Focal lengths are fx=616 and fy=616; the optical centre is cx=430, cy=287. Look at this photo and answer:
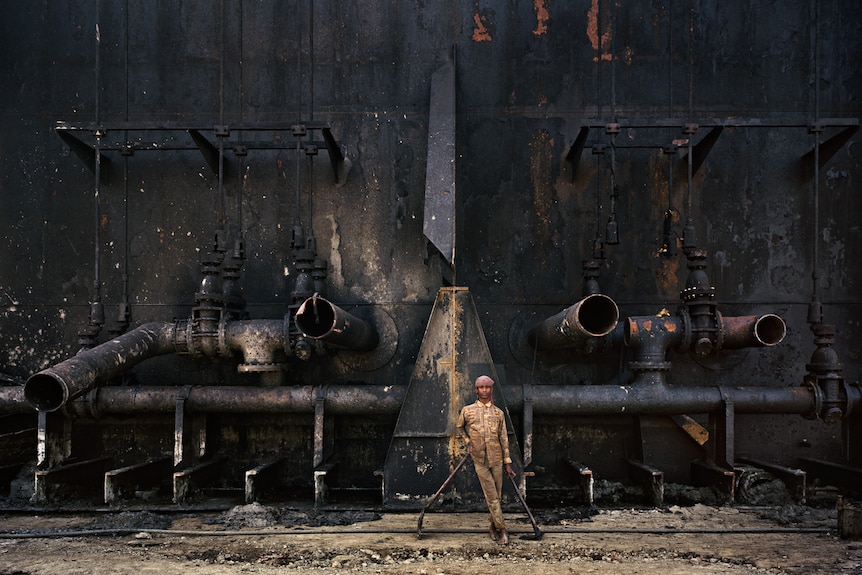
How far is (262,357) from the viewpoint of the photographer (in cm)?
549

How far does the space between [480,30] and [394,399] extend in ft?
12.6

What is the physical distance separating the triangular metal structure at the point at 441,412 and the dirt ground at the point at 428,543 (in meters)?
0.22

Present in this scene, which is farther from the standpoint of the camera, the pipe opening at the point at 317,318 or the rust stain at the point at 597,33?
the rust stain at the point at 597,33

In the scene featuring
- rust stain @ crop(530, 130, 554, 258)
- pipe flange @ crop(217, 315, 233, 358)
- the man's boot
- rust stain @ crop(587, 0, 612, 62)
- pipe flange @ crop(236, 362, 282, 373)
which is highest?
rust stain @ crop(587, 0, 612, 62)

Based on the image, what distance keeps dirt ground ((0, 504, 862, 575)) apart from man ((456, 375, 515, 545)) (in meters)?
0.29

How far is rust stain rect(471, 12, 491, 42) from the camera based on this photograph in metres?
6.35

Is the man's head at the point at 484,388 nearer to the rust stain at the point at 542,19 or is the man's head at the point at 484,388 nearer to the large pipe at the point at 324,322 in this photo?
the large pipe at the point at 324,322

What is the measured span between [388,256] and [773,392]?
382 centimetres

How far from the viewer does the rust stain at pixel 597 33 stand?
6.31 meters

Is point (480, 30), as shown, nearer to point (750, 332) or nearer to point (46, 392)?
point (750, 332)

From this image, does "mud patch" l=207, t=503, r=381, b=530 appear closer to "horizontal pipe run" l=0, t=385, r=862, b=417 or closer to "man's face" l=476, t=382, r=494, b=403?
"horizontal pipe run" l=0, t=385, r=862, b=417

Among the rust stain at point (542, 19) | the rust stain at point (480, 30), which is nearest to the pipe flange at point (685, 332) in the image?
the rust stain at point (542, 19)

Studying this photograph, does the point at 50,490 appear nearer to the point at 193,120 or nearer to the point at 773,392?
the point at 193,120

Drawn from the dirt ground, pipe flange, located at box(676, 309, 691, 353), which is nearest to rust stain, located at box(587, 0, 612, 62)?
pipe flange, located at box(676, 309, 691, 353)
